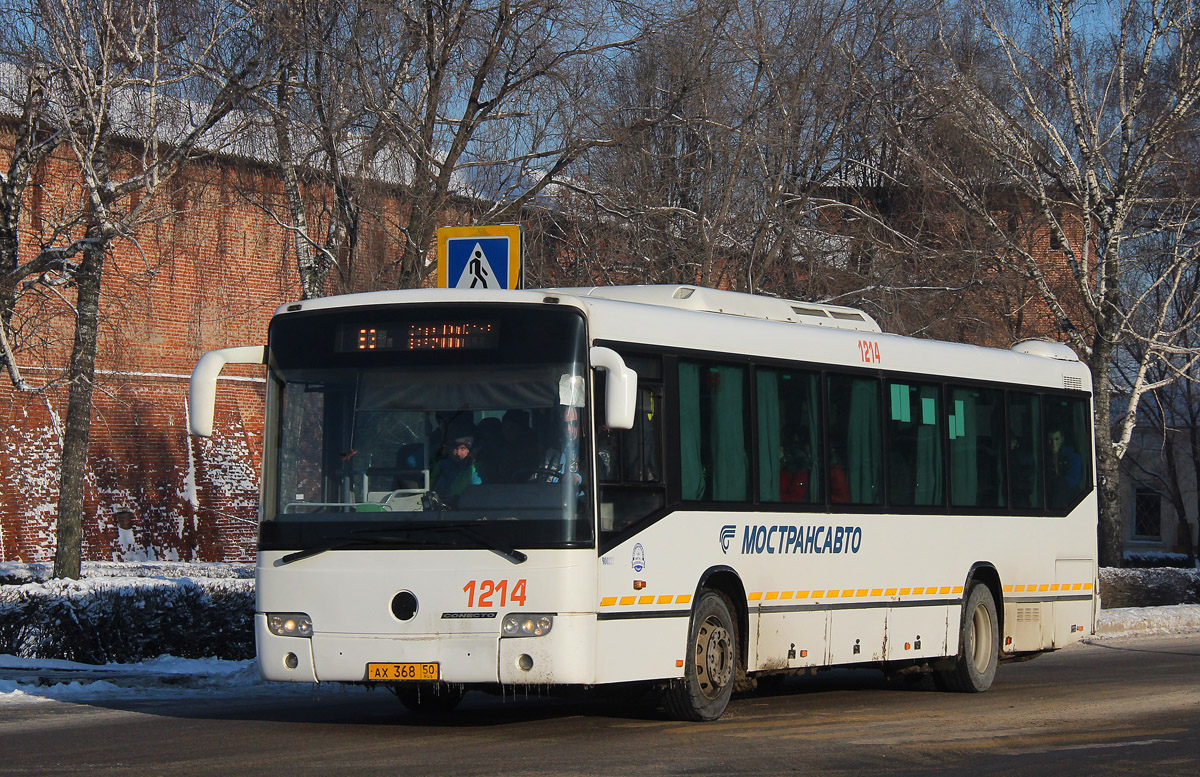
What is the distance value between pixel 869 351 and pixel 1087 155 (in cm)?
1528

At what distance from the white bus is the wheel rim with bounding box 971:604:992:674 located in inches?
57.3

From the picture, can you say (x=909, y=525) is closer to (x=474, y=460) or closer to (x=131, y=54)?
(x=474, y=460)

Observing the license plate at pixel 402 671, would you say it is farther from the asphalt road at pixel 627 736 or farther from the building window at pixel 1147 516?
the building window at pixel 1147 516

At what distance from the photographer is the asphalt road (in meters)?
8.97

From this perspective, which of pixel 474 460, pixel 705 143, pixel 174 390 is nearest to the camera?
pixel 474 460

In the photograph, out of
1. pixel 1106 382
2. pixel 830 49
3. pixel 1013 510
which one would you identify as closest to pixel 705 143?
pixel 830 49

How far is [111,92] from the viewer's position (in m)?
16.9

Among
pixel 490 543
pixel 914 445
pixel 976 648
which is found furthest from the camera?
pixel 976 648

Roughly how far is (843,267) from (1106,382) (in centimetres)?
675

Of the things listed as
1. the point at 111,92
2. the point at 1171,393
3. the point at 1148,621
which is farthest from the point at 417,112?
the point at 1171,393

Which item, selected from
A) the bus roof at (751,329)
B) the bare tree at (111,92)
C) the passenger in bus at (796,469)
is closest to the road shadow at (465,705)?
the passenger in bus at (796,469)

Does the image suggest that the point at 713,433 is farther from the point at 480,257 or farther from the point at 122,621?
the point at 122,621

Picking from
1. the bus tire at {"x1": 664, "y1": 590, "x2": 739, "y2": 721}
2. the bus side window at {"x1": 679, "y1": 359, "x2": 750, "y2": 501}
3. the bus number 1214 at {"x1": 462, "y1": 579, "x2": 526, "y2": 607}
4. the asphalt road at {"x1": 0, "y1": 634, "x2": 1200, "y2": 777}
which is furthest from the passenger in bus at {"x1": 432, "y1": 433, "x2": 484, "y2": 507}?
the bus tire at {"x1": 664, "y1": 590, "x2": 739, "y2": 721}

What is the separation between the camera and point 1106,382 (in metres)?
26.8
